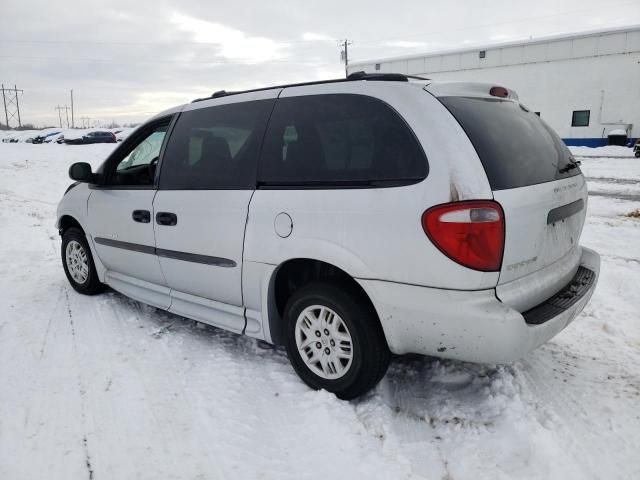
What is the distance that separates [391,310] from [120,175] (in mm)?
2806

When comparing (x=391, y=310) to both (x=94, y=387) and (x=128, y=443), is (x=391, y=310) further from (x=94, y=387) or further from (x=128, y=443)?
(x=94, y=387)

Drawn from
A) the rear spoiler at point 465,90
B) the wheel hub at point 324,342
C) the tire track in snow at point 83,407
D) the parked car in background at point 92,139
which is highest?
the parked car in background at point 92,139

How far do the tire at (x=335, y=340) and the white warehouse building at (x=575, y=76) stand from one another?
95.2 feet

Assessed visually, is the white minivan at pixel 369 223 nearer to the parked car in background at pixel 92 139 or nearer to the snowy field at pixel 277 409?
the snowy field at pixel 277 409

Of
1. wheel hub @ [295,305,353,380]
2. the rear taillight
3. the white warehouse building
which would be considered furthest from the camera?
the white warehouse building

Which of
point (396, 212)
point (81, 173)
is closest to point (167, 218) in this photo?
point (81, 173)

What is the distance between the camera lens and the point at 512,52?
3256cm

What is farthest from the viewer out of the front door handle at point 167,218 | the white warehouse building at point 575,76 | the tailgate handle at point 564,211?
the white warehouse building at point 575,76

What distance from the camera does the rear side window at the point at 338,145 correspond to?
2516 millimetres

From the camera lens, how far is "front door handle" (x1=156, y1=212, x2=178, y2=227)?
3520 millimetres

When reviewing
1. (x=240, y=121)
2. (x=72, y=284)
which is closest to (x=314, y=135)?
(x=240, y=121)

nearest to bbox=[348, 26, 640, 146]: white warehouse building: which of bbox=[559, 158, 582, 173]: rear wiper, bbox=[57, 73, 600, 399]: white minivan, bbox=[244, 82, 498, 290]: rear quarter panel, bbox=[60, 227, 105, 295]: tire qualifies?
bbox=[559, 158, 582, 173]: rear wiper

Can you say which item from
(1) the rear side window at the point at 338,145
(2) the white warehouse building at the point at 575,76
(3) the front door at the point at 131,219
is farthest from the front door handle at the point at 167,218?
(2) the white warehouse building at the point at 575,76

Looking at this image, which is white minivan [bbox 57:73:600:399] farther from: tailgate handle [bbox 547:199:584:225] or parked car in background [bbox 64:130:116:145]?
parked car in background [bbox 64:130:116:145]
